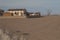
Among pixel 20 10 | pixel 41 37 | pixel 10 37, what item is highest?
pixel 10 37

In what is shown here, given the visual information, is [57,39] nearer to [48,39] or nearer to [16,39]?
[48,39]

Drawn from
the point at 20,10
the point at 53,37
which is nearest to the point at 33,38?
the point at 53,37

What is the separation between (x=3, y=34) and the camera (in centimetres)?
594

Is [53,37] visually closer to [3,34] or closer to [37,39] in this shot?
[37,39]

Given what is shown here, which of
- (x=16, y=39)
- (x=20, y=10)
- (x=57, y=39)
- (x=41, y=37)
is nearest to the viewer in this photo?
(x=16, y=39)

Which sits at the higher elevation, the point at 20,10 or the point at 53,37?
the point at 53,37

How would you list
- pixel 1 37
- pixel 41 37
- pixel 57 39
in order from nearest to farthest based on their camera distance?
pixel 1 37 < pixel 57 39 < pixel 41 37

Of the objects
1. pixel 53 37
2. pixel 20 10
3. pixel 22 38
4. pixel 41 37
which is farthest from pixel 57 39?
pixel 20 10

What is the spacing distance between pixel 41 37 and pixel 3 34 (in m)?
2.29

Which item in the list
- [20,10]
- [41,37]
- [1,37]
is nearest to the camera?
[1,37]

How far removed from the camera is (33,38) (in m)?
7.63

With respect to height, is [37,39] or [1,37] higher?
[1,37]

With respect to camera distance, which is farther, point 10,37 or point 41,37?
point 41,37

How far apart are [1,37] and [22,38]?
917 mm
